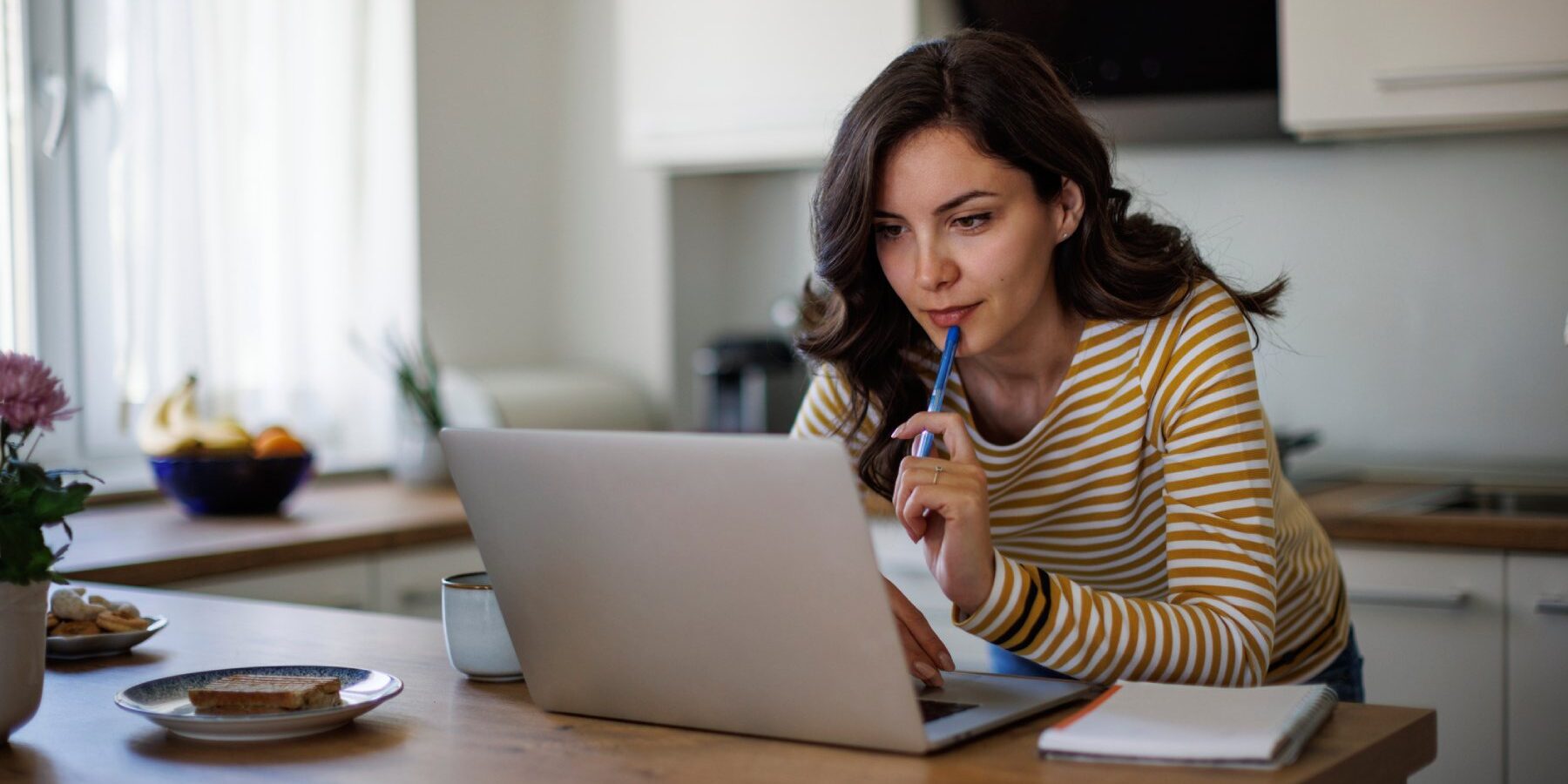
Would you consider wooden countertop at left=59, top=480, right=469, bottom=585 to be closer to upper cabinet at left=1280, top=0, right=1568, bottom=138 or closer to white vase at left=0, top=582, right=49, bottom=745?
white vase at left=0, top=582, right=49, bottom=745

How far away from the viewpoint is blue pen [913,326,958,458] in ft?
3.83

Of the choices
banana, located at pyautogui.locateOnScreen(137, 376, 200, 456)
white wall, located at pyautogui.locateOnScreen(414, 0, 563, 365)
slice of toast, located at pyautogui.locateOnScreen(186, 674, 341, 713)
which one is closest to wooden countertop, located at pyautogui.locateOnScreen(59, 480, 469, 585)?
banana, located at pyautogui.locateOnScreen(137, 376, 200, 456)

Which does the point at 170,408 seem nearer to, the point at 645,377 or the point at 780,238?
the point at 645,377

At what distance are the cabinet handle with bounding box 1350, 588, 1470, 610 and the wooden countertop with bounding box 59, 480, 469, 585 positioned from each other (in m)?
1.30

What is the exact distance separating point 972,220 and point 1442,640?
46.7 inches

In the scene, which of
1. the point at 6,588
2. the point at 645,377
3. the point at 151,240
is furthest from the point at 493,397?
the point at 6,588

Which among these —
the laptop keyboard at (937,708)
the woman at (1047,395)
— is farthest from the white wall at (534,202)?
the laptop keyboard at (937,708)

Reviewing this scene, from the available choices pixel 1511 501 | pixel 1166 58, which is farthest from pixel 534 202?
pixel 1511 501

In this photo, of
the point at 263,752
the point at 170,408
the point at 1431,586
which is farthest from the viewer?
the point at 170,408

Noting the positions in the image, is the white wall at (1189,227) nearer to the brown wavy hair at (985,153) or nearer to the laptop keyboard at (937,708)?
the brown wavy hair at (985,153)

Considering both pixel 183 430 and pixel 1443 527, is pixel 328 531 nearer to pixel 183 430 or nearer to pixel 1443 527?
pixel 183 430

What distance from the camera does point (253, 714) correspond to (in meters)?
0.99

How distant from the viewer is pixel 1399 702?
82.0 inches

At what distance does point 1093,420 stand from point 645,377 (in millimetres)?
1864
